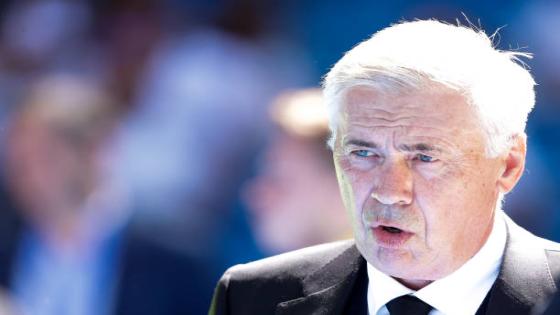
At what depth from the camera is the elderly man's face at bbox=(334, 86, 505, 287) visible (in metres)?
2.24

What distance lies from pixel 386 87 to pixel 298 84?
278 centimetres

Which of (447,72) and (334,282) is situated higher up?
(447,72)

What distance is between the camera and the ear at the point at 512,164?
7.68ft

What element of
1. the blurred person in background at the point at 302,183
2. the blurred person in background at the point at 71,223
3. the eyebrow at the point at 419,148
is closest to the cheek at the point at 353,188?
the eyebrow at the point at 419,148

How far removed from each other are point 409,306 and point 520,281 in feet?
0.77

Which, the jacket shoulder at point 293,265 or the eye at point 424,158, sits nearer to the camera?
the eye at point 424,158

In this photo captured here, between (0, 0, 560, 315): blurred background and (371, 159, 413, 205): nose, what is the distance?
134 centimetres

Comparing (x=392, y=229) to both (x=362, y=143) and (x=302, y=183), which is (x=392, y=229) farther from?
(x=302, y=183)

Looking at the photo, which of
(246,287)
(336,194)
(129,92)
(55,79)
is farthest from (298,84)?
(246,287)

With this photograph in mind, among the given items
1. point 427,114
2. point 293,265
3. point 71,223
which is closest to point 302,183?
point 71,223

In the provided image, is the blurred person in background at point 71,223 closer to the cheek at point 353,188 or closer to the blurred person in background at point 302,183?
the blurred person in background at point 302,183

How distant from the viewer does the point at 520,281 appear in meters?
2.24

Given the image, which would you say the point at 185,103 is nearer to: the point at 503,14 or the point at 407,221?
the point at 503,14

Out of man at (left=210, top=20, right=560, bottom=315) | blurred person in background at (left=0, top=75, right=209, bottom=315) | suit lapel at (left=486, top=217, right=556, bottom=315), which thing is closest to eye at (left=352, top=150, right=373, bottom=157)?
man at (left=210, top=20, right=560, bottom=315)
